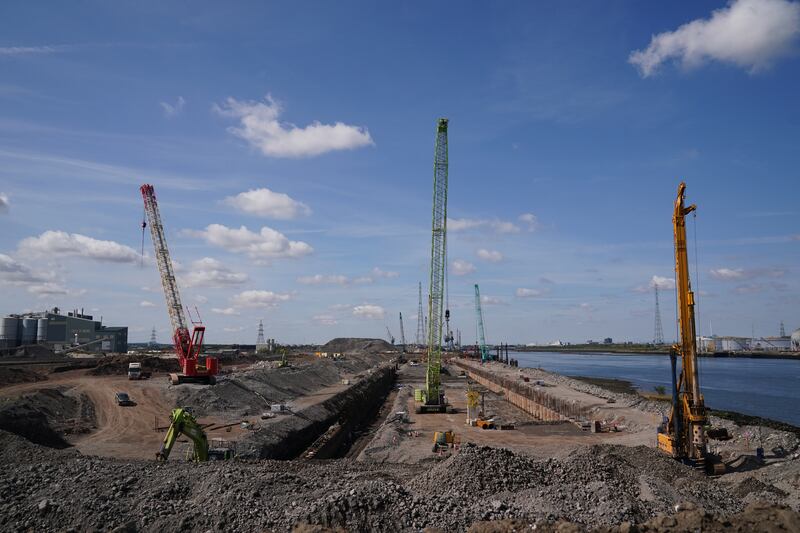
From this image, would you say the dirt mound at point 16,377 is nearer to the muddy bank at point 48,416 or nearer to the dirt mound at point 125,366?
the dirt mound at point 125,366

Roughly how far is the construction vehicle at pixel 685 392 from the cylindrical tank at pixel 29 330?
15301 cm

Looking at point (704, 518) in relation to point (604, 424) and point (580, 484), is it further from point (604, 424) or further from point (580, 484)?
point (604, 424)

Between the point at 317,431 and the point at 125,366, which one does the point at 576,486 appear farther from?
the point at 125,366

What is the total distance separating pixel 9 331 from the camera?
13038cm

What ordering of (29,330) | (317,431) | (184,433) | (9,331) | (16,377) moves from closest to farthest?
(184,433) → (317,431) → (16,377) → (9,331) → (29,330)

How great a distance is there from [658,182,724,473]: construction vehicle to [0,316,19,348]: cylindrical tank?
479 ft

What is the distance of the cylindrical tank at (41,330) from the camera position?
141 meters

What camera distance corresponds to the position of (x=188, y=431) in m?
22.9

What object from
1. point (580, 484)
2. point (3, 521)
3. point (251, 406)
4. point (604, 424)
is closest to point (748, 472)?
point (580, 484)

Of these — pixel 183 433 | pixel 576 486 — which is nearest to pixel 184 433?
pixel 183 433

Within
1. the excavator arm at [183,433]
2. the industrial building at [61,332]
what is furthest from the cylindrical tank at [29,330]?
the excavator arm at [183,433]

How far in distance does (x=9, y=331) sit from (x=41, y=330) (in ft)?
41.3

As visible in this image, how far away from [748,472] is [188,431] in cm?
2473

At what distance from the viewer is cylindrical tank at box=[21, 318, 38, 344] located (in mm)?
135875
